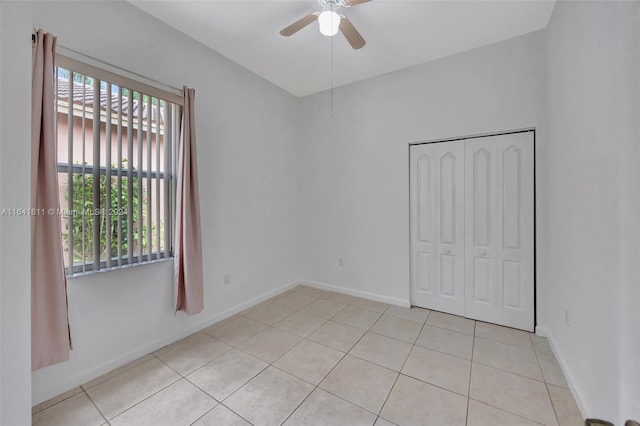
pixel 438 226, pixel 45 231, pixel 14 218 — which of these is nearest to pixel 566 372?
pixel 438 226

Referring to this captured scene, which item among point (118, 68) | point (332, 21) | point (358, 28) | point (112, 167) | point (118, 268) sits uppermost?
point (358, 28)

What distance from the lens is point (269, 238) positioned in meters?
3.60

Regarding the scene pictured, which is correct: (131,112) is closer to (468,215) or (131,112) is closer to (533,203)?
(468,215)

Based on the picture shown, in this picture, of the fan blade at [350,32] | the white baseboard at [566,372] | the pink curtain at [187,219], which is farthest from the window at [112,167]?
the white baseboard at [566,372]

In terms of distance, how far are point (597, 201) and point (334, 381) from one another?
2.02m

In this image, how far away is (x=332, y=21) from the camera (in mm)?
1869

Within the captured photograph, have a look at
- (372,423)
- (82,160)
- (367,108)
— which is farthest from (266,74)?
(372,423)

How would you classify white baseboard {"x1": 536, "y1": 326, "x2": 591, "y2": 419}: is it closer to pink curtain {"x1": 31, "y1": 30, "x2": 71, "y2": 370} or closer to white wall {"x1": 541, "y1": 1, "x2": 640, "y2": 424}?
white wall {"x1": 541, "y1": 1, "x2": 640, "y2": 424}

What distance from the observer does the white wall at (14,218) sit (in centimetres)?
122

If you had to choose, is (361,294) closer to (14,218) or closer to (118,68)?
(14,218)

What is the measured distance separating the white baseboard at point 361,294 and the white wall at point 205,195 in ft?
1.11

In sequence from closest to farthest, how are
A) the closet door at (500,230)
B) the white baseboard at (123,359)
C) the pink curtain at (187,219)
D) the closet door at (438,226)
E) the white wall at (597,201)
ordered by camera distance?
the white wall at (597,201) → the white baseboard at (123,359) → the pink curtain at (187,219) → the closet door at (500,230) → the closet door at (438,226)

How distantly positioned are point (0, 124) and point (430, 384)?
116 inches

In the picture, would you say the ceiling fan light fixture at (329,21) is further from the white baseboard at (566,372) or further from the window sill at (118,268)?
the white baseboard at (566,372)
